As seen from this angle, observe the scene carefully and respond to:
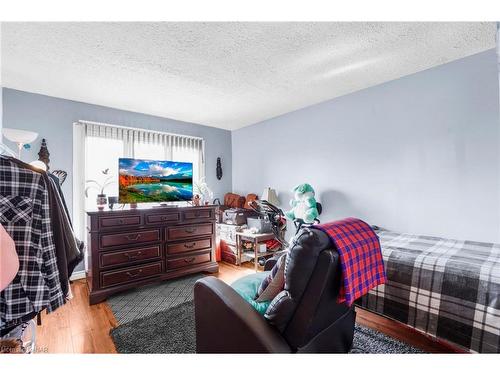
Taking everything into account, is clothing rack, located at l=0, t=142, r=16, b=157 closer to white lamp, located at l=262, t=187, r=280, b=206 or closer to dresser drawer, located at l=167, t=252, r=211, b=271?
dresser drawer, located at l=167, t=252, r=211, b=271

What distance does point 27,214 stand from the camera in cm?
109

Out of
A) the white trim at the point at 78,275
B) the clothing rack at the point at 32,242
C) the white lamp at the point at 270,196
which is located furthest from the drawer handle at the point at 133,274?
the white lamp at the point at 270,196

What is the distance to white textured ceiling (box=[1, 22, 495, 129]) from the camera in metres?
1.67

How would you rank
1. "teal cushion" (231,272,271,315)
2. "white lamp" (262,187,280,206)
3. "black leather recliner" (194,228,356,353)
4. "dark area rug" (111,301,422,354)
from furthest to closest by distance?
1. "white lamp" (262,187,280,206)
2. "dark area rug" (111,301,422,354)
3. "teal cushion" (231,272,271,315)
4. "black leather recliner" (194,228,356,353)

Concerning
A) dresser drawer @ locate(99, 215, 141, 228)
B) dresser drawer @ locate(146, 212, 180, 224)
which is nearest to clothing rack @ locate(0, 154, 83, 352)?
dresser drawer @ locate(99, 215, 141, 228)

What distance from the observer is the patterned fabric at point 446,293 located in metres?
1.23

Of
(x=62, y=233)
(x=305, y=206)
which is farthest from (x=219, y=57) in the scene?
(x=305, y=206)

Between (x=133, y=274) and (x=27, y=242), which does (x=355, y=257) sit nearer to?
(x=27, y=242)

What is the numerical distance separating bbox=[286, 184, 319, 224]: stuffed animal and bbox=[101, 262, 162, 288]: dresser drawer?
72.9 inches

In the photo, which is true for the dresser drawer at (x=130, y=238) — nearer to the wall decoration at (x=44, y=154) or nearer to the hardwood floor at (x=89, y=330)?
the hardwood floor at (x=89, y=330)

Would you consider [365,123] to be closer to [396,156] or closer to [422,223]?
[396,156]

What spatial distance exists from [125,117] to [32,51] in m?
1.46
